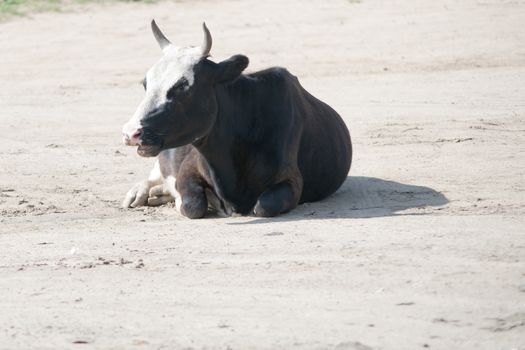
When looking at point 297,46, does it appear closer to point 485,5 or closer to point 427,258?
point 485,5

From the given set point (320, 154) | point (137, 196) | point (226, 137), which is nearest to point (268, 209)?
point (226, 137)

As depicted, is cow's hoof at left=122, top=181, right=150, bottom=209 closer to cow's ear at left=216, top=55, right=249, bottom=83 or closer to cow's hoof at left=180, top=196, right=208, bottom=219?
cow's hoof at left=180, top=196, right=208, bottom=219

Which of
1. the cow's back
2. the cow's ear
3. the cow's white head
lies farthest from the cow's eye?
the cow's back

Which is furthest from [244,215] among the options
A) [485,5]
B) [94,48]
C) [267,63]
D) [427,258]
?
[485,5]

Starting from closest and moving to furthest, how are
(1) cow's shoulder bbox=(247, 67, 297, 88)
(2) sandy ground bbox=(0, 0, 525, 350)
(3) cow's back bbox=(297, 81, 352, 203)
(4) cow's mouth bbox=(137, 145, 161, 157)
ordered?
1. (2) sandy ground bbox=(0, 0, 525, 350)
2. (4) cow's mouth bbox=(137, 145, 161, 157)
3. (1) cow's shoulder bbox=(247, 67, 297, 88)
4. (3) cow's back bbox=(297, 81, 352, 203)

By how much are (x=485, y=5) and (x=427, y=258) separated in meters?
13.1

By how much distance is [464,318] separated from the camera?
27.2ft

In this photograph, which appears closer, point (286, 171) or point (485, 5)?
point (286, 171)

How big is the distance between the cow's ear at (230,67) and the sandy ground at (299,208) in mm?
1161

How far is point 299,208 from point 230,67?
4.26 feet

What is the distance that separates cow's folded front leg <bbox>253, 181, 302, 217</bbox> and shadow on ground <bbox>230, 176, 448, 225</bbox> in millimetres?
74

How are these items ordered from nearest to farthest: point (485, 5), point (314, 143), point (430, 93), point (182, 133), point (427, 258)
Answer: point (427, 258) → point (182, 133) → point (314, 143) → point (430, 93) → point (485, 5)

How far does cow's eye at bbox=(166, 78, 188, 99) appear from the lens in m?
11.2

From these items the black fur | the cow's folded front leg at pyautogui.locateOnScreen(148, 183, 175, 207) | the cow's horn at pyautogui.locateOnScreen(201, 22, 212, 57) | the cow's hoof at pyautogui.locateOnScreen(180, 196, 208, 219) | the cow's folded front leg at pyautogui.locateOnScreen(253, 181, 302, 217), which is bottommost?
the cow's folded front leg at pyautogui.locateOnScreen(148, 183, 175, 207)
